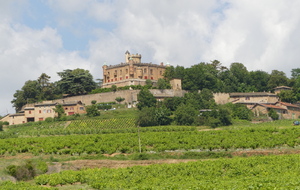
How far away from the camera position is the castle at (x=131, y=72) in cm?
8738

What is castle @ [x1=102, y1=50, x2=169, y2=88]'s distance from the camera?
8738cm

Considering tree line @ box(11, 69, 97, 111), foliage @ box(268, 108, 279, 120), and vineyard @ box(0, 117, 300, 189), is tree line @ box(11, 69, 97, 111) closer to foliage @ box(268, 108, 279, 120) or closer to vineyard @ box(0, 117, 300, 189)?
vineyard @ box(0, 117, 300, 189)

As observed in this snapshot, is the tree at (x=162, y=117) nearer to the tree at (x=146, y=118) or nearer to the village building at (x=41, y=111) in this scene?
the tree at (x=146, y=118)

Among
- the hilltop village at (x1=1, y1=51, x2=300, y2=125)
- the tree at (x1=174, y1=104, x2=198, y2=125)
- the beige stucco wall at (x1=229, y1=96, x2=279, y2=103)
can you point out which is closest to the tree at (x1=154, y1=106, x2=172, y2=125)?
the tree at (x1=174, y1=104, x2=198, y2=125)

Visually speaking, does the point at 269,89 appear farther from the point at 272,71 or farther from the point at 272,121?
the point at 272,121

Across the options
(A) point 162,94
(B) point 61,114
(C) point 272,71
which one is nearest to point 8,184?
(B) point 61,114

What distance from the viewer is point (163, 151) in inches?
1772

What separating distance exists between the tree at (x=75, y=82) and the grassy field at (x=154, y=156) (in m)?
16.6

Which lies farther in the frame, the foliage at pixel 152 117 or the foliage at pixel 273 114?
the foliage at pixel 273 114

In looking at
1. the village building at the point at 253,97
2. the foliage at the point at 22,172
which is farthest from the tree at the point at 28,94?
the foliage at the point at 22,172

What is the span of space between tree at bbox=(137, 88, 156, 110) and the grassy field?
327 cm

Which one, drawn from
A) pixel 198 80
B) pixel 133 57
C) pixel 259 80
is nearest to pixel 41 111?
pixel 133 57

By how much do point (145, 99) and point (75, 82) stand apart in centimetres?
1972

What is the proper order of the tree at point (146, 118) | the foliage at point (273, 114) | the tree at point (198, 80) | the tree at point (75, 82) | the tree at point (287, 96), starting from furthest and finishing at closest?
the tree at point (75, 82) → the tree at point (198, 80) → the tree at point (287, 96) → the foliage at point (273, 114) → the tree at point (146, 118)
